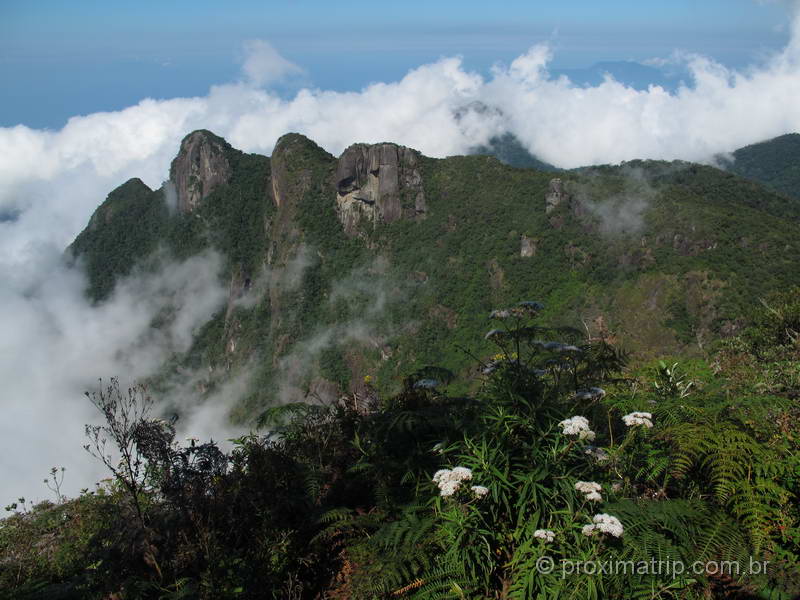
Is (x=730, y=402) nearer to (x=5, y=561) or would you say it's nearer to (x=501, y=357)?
(x=501, y=357)

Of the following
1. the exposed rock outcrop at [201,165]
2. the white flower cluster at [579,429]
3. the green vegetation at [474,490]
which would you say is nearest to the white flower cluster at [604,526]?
the green vegetation at [474,490]

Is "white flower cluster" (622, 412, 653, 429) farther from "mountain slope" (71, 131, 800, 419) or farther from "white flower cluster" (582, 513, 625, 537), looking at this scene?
"mountain slope" (71, 131, 800, 419)

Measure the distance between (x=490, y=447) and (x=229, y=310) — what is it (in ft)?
326

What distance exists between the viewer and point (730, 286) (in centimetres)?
4341

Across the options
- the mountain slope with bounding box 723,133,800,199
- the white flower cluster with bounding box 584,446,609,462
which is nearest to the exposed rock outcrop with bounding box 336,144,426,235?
the white flower cluster with bounding box 584,446,609,462

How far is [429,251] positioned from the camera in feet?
263

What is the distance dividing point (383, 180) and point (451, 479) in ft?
274

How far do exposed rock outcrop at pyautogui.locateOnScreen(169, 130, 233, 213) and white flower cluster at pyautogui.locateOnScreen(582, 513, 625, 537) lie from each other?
362ft

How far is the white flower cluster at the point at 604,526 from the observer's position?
300 cm

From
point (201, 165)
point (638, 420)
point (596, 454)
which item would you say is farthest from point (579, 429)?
point (201, 165)

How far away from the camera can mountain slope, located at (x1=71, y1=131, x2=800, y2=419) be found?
Result: 157 ft

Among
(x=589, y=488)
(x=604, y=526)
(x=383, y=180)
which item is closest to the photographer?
(x=604, y=526)

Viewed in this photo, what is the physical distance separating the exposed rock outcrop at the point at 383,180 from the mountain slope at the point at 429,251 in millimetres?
227

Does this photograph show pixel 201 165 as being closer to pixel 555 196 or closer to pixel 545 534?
pixel 555 196
